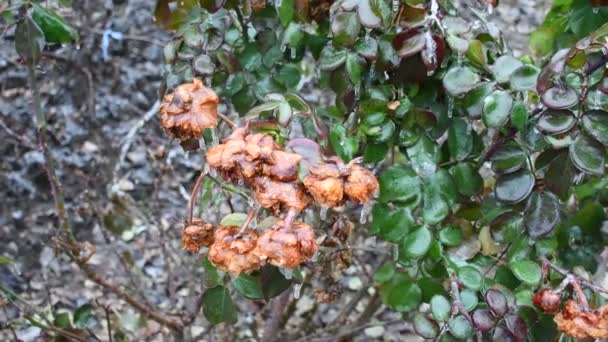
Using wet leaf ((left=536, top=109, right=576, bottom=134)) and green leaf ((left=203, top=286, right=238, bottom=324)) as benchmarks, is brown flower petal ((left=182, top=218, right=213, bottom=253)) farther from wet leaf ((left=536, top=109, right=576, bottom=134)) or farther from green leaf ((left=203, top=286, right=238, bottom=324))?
wet leaf ((left=536, top=109, right=576, bottom=134))

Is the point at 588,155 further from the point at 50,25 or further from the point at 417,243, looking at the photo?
the point at 50,25

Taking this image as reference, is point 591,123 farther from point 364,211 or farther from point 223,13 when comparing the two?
point 223,13

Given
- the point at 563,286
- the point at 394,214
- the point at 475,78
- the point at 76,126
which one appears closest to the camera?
the point at 563,286

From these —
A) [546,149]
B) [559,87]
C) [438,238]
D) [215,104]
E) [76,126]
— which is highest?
[215,104]

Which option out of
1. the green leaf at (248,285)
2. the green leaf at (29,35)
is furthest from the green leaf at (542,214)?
the green leaf at (29,35)

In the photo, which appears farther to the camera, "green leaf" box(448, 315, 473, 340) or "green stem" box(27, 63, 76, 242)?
"green stem" box(27, 63, 76, 242)

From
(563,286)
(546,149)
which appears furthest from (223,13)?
(563,286)

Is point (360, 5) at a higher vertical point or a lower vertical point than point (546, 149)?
higher

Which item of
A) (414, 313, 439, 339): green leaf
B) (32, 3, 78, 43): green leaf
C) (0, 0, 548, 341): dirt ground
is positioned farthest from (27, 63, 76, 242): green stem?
(414, 313, 439, 339): green leaf
